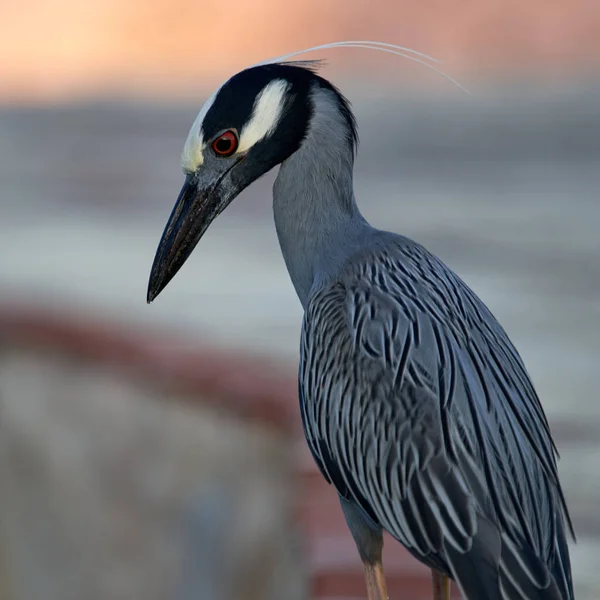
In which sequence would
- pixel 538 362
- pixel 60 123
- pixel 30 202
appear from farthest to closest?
1. pixel 60 123
2. pixel 30 202
3. pixel 538 362

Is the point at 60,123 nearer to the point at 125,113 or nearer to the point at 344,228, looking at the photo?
the point at 125,113

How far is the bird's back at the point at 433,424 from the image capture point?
315 centimetres

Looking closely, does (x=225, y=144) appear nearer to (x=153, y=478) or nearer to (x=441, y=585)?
(x=441, y=585)

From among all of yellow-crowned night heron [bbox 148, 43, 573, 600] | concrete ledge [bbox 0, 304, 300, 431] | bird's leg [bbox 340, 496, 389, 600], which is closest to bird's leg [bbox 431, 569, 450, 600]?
yellow-crowned night heron [bbox 148, 43, 573, 600]

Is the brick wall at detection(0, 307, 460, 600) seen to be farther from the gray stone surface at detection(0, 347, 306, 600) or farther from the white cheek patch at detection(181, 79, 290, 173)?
the white cheek patch at detection(181, 79, 290, 173)

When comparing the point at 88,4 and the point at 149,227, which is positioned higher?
the point at 88,4

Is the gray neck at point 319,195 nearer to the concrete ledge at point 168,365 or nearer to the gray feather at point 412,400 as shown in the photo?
the gray feather at point 412,400

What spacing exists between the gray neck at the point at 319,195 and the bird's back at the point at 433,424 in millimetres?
57

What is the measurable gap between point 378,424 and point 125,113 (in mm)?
24521

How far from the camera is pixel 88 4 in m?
27.2

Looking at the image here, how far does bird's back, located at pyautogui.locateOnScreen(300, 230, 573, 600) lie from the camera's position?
3152mm

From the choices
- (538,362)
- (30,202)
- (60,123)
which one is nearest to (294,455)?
(538,362)

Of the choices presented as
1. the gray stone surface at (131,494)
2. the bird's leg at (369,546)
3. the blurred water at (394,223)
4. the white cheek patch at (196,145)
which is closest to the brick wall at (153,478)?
the gray stone surface at (131,494)

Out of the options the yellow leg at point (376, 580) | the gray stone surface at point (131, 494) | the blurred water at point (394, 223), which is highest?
the blurred water at point (394, 223)
